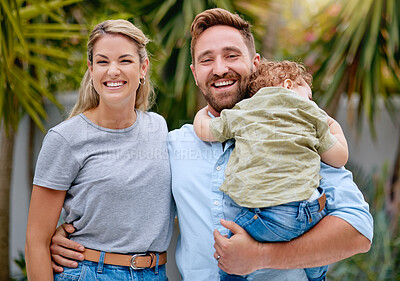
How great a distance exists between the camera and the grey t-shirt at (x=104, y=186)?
1669mm

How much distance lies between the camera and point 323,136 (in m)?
1.60

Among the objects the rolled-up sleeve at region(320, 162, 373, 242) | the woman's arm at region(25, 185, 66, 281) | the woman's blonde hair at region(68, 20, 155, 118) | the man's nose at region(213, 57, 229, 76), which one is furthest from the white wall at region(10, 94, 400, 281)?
the rolled-up sleeve at region(320, 162, 373, 242)

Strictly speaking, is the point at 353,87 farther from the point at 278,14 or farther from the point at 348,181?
the point at 348,181

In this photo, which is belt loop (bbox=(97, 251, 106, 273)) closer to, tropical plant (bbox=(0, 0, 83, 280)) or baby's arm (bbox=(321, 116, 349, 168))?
baby's arm (bbox=(321, 116, 349, 168))

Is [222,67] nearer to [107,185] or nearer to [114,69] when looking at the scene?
[114,69]

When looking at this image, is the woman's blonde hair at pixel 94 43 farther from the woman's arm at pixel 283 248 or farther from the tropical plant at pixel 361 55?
the tropical plant at pixel 361 55

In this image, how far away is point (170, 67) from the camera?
157 inches

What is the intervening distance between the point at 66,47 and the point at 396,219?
3.82 meters

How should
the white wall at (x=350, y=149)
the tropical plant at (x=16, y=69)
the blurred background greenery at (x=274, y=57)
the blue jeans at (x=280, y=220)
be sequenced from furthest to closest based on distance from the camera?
the white wall at (x=350, y=149) → the blurred background greenery at (x=274, y=57) → the tropical plant at (x=16, y=69) → the blue jeans at (x=280, y=220)

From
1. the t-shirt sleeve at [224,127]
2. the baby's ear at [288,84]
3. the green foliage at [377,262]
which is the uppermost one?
the baby's ear at [288,84]

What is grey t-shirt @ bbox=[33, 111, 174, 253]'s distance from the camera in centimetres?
167

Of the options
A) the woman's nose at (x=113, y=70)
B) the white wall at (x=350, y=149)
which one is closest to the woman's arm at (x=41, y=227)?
the woman's nose at (x=113, y=70)

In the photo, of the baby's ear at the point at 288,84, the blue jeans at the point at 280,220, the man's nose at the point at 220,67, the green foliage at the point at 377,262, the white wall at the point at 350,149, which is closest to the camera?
the blue jeans at the point at 280,220

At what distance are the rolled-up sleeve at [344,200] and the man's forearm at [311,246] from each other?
3 centimetres
